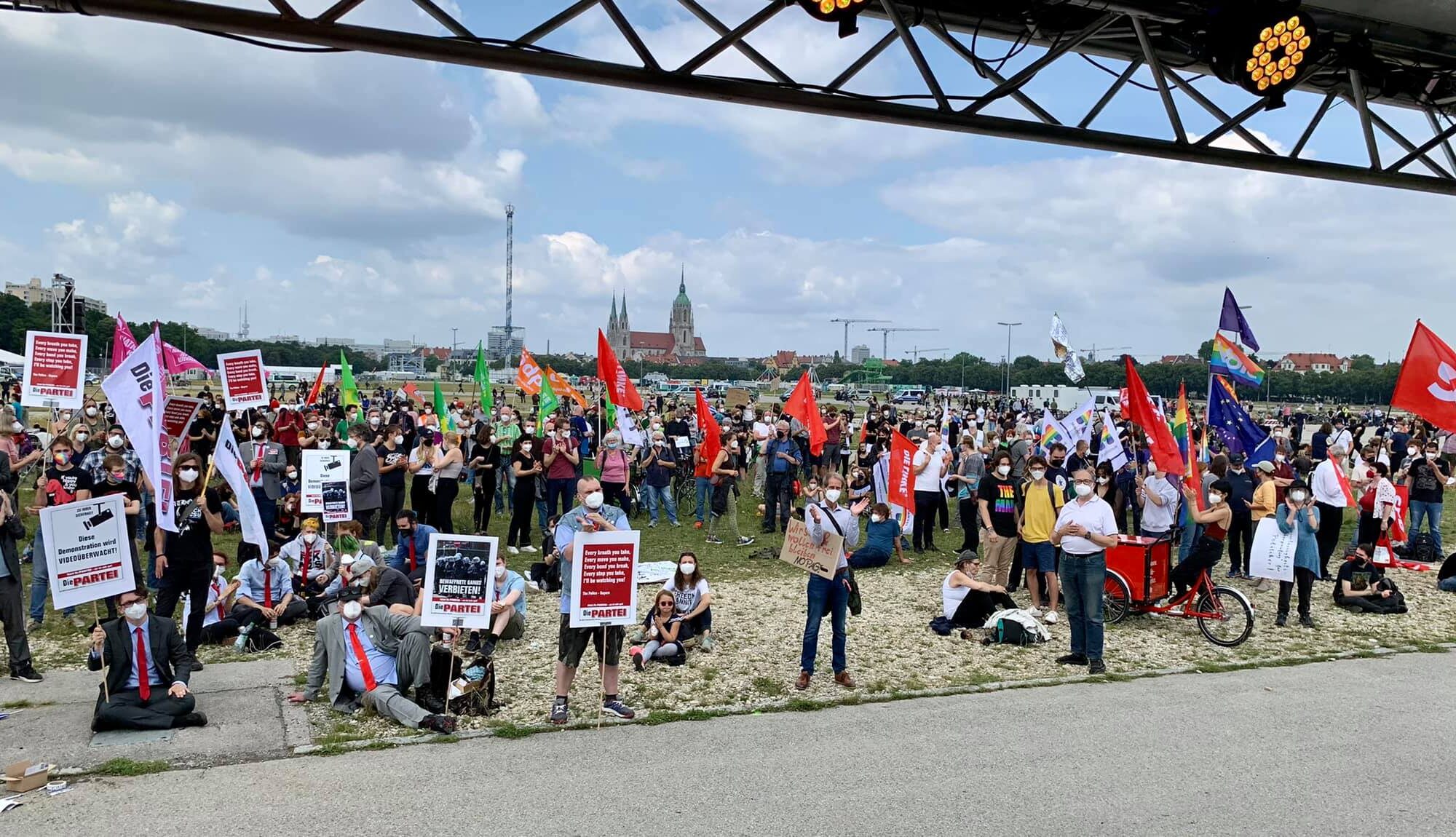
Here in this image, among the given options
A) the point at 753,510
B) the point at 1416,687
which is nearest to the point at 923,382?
the point at 753,510

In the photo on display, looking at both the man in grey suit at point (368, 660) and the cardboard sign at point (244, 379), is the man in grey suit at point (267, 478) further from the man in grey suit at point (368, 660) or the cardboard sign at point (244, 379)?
the man in grey suit at point (368, 660)

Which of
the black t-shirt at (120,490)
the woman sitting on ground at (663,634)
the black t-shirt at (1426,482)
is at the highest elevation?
the black t-shirt at (1426,482)

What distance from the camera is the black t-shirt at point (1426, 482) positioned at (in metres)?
13.8

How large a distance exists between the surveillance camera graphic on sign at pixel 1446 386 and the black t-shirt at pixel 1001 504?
14.6 ft

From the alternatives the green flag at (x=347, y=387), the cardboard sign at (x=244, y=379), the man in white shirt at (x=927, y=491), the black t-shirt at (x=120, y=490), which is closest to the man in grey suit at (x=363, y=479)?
the cardboard sign at (x=244, y=379)

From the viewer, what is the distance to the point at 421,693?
740 cm

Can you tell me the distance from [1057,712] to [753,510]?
436 inches

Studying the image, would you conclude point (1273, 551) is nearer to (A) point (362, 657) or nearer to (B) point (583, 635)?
(B) point (583, 635)

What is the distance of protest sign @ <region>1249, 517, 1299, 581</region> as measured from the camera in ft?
32.5

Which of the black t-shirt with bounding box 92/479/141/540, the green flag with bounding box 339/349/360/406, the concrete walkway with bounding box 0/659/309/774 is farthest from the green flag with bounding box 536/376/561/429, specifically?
the concrete walkway with bounding box 0/659/309/774

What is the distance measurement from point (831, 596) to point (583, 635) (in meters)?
2.16

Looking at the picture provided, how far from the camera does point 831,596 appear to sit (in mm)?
8094

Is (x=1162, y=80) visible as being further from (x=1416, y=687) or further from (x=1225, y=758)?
(x=1416, y=687)

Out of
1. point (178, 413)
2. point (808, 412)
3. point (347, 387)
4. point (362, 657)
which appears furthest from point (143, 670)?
point (347, 387)
